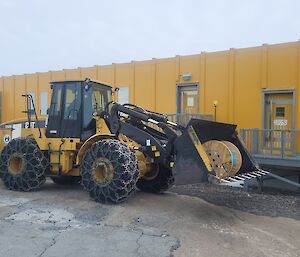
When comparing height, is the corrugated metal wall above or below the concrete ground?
above

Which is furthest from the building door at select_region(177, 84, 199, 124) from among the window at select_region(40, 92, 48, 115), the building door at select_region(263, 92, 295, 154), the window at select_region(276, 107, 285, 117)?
the window at select_region(40, 92, 48, 115)

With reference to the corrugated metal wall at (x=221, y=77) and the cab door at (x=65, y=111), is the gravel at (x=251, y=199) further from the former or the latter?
Result: the cab door at (x=65, y=111)

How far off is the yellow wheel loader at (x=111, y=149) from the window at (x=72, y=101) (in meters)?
0.02

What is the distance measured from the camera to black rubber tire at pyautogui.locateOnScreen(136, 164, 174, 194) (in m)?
9.08

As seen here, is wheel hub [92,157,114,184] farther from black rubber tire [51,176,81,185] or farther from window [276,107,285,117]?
window [276,107,285,117]

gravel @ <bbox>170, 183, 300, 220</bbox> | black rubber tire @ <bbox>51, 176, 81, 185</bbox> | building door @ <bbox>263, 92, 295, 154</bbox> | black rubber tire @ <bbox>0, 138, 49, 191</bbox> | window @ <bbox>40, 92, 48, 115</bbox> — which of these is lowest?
gravel @ <bbox>170, 183, 300, 220</bbox>

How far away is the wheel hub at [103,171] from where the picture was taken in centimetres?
770

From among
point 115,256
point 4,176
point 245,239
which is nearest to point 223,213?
point 245,239

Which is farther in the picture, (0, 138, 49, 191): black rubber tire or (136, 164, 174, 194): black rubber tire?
(136, 164, 174, 194): black rubber tire

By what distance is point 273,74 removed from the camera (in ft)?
36.4

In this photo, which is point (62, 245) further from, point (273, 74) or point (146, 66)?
point (146, 66)

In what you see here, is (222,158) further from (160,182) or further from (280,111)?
(280,111)

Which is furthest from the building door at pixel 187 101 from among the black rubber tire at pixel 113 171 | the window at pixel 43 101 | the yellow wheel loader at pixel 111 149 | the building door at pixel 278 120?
the window at pixel 43 101

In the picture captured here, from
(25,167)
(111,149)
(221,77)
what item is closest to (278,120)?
(221,77)
